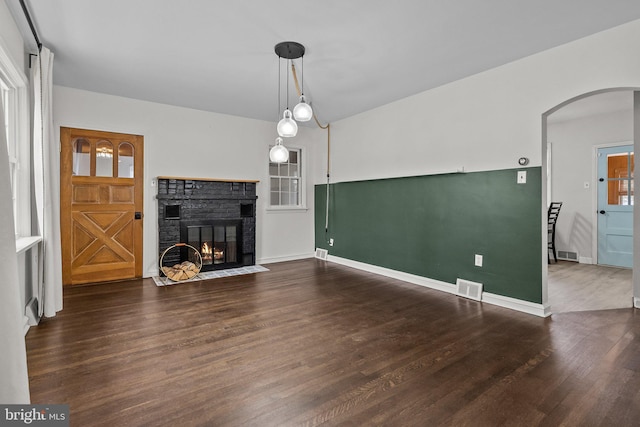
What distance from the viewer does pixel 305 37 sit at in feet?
10.2

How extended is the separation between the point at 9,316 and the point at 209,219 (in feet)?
15.6

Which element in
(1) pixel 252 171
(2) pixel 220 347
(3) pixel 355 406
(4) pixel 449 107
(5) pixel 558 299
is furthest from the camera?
(1) pixel 252 171

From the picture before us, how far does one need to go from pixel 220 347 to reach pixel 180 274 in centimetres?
247

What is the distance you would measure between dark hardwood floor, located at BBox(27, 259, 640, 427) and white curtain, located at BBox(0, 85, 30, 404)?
1096mm

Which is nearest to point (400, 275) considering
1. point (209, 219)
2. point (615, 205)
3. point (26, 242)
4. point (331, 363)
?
point (331, 363)

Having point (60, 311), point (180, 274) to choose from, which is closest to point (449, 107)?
point (180, 274)

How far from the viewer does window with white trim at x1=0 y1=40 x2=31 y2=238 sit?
3.13 metres

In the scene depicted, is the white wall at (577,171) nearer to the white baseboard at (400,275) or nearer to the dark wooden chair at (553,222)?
the dark wooden chair at (553,222)

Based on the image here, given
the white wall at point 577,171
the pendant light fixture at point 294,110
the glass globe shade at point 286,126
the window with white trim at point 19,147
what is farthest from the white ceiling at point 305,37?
the white wall at point 577,171

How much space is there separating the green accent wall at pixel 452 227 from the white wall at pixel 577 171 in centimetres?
368

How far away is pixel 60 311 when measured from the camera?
347 centimetres

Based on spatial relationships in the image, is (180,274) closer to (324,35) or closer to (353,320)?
(353,320)

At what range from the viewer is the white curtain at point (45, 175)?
10.7ft

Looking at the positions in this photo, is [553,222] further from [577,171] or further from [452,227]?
[452,227]
